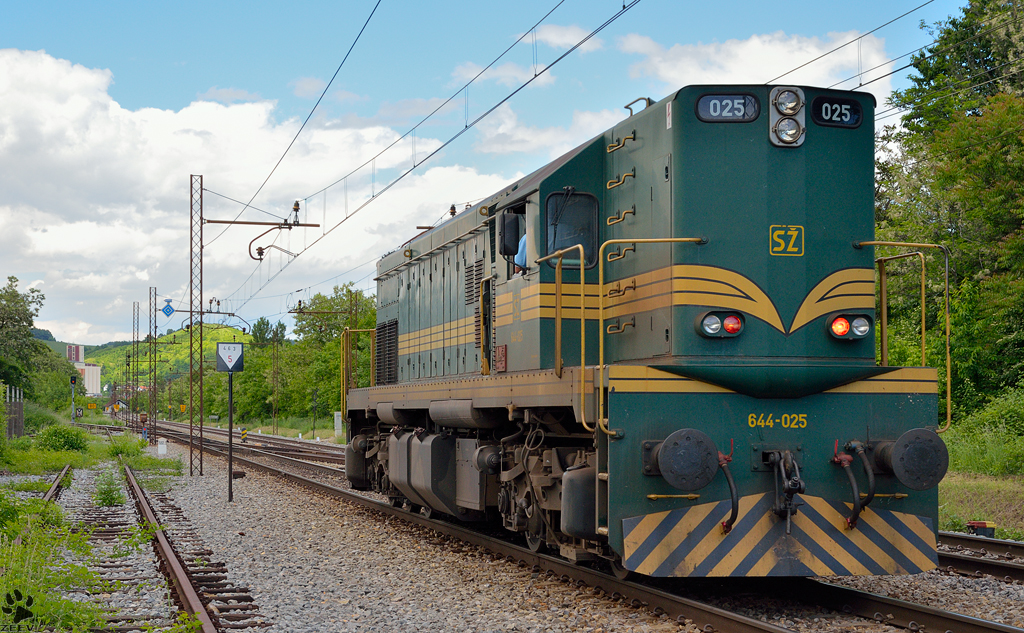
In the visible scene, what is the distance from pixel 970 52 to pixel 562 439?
25.7m

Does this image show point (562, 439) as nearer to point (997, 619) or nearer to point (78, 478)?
point (997, 619)

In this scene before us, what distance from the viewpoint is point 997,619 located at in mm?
6082

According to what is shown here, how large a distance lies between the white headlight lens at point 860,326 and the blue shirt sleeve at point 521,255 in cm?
275

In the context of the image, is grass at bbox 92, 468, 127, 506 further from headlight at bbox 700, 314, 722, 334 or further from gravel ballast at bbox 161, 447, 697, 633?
headlight at bbox 700, 314, 722, 334

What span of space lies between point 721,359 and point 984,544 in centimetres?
432

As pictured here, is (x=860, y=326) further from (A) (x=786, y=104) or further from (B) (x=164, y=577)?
(B) (x=164, y=577)

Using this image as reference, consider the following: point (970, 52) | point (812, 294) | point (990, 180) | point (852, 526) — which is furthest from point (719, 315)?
point (970, 52)

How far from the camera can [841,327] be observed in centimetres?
666

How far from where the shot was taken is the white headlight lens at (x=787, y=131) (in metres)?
6.65

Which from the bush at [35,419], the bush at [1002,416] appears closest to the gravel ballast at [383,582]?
the bush at [1002,416]

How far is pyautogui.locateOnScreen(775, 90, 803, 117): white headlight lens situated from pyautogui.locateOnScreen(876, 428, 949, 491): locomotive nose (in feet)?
7.97

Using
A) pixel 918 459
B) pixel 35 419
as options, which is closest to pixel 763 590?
pixel 918 459

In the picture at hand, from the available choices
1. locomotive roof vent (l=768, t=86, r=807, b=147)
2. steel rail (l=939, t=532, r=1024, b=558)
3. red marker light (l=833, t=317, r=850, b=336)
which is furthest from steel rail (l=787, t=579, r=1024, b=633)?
locomotive roof vent (l=768, t=86, r=807, b=147)

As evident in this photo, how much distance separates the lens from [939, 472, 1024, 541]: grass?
10.4 m
